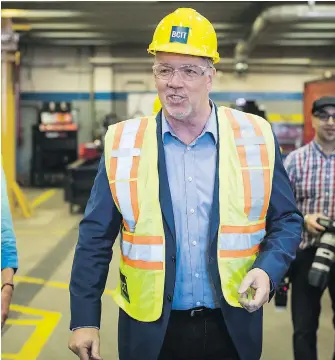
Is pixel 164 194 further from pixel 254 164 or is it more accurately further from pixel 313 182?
pixel 313 182

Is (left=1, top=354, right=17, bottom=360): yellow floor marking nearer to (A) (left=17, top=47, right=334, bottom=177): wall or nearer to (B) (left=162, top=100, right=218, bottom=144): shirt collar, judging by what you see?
(B) (left=162, top=100, right=218, bottom=144): shirt collar

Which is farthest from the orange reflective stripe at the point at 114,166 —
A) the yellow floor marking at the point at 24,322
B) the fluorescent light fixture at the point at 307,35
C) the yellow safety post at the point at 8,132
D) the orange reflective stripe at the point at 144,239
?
the fluorescent light fixture at the point at 307,35

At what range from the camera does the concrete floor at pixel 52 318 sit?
3836 mm

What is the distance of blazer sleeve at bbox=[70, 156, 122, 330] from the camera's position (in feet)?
5.90

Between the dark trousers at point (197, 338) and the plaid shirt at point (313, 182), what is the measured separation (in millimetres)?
1347

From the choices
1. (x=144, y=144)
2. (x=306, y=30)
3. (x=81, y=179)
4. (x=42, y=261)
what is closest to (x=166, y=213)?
(x=144, y=144)

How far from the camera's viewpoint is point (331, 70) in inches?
575

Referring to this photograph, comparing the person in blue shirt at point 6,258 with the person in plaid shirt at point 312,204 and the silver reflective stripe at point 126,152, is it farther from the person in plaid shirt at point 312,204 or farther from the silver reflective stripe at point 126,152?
the person in plaid shirt at point 312,204

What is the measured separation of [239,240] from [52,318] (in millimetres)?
3045

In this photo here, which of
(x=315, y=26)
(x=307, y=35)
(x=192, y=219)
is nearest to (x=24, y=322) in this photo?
(x=192, y=219)

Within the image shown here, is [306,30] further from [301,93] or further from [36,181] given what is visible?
[36,181]

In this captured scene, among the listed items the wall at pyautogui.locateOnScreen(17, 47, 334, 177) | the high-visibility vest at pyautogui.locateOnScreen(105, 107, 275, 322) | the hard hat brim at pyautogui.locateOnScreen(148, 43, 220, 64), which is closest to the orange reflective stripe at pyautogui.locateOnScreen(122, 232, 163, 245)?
the high-visibility vest at pyautogui.locateOnScreen(105, 107, 275, 322)

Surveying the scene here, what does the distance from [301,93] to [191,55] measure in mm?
13491

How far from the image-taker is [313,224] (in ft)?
9.68
